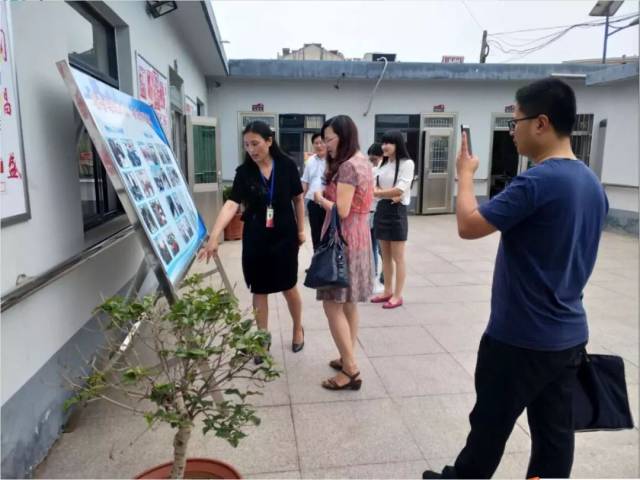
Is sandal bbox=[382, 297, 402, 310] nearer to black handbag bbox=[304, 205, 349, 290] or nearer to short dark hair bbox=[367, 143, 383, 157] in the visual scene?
short dark hair bbox=[367, 143, 383, 157]

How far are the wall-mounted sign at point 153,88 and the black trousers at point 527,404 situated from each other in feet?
12.1

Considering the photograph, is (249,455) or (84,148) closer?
(249,455)

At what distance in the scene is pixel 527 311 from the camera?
1.61m

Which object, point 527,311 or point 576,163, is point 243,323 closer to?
point 527,311

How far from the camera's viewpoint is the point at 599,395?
1766 millimetres

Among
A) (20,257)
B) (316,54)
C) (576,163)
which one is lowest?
(20,257)

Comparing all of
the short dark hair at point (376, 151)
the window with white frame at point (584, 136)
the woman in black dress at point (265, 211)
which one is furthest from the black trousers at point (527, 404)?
the window with white frame at point (584, 136)

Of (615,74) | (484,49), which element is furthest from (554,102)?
(484,49)

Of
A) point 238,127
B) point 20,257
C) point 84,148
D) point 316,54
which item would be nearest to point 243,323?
point 20,257

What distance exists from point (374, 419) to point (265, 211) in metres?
1.41

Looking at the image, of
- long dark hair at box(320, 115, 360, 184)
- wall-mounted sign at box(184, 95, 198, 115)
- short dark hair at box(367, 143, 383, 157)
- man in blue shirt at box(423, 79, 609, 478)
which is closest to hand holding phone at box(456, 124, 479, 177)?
man in blue shirt at box(423, 79, 609, 478)

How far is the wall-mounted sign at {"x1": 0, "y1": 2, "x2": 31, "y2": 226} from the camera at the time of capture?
1.84 meters

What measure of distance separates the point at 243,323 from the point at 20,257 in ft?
3.58

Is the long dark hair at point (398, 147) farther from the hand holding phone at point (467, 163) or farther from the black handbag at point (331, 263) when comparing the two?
the hand holding phone at point (467, 163)
